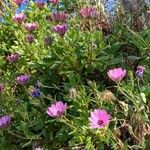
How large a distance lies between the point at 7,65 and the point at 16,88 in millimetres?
514

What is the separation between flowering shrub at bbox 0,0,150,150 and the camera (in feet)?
7.34

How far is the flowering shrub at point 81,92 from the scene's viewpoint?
88.1 inches

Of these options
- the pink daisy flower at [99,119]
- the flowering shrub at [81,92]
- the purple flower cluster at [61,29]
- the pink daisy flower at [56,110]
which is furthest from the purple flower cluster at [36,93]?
the pink daisy flower at [99,119]

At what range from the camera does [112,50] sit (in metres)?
2.76

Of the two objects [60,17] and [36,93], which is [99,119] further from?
[60,17]

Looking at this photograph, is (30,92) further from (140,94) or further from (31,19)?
(31,19)

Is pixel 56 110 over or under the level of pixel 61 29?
under

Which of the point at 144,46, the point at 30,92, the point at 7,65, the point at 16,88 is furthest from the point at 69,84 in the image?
the point at 7,65

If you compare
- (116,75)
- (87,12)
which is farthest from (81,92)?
(87,12)

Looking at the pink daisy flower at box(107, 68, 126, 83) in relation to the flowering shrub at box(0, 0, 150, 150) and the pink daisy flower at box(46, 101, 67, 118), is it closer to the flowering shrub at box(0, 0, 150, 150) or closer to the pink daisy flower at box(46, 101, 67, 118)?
the flowering shrub at box(0, 0, 150, 150)

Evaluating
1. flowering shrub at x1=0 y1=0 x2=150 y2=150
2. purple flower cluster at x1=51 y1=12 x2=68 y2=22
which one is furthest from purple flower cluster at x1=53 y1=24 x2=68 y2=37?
purple flower cluster at x1=51 y1=12 x2=68 y2=22

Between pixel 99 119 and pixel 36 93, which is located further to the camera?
pixel 36 93

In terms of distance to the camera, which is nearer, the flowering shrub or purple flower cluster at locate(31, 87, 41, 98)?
the flowering shrub

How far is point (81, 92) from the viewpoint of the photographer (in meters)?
2.43
